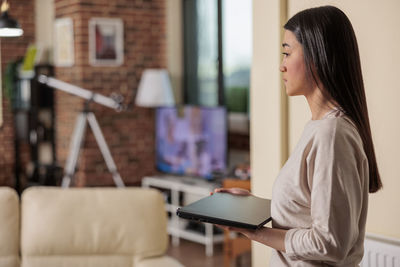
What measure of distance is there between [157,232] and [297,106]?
2.77 ft

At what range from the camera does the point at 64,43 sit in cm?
572

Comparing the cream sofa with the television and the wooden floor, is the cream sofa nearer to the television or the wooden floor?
the wooden floor

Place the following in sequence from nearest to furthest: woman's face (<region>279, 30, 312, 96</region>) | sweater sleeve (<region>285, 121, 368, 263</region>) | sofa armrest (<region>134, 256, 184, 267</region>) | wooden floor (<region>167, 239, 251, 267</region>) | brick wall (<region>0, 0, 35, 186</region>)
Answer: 1. sweater sleeve (<region>285, 121, 368, 263</region>)
2. woman's face (<region>279, 30, 312, 96</region>)
3. sofa armrest (<region>134, 256, 184, 267</region>)
4. wooden floor (<region>167, 239, 251, 267</region>)
5. brick wall (<region>0, 0, 35, 186</region>)

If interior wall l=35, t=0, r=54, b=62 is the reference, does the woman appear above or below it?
below

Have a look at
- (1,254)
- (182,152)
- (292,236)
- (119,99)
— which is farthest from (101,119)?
(292,236)

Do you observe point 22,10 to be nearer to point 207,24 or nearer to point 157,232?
point 207,24

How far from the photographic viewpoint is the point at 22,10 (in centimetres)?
691

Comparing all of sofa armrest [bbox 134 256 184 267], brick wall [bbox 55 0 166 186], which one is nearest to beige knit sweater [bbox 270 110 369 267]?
sofa armrest [bbox 134 256 184 267]

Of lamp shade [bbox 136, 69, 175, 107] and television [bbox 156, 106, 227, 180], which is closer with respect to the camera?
television [bbox 156, 106, 227, 180]

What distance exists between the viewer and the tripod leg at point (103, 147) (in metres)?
5.41

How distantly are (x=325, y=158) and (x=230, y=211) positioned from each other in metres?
0.32

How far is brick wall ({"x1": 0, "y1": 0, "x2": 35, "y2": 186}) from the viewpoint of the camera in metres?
6.83

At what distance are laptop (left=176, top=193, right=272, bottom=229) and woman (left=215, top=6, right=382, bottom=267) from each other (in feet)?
0.13

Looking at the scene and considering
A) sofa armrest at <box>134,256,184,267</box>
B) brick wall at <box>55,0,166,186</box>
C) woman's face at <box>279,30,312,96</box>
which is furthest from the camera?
brick wall at <box>55,0,166,186</box>
